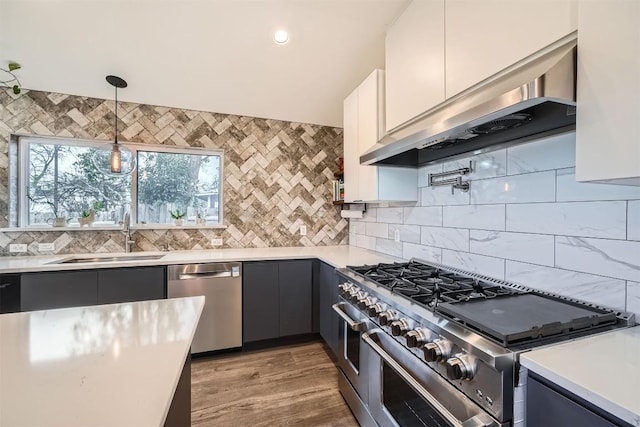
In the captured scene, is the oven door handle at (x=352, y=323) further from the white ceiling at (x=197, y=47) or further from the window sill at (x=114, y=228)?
the white ceiling at (x=197, y=47)

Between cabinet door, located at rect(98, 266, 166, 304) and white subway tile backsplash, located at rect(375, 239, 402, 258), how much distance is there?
202 cm

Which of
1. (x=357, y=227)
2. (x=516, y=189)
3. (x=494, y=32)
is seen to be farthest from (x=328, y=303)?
(x=494, y=32)

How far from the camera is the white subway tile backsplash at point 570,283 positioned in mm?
1104

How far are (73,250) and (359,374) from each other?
2.90 meters

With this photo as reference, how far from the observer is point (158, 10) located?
206 cm

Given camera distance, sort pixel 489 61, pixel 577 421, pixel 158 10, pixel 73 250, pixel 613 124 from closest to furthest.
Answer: pixel 577 421 → pixel 613 124 → pixel 489 61 → pixel 158 10 → pixel 73 250

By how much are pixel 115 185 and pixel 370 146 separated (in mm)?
2659

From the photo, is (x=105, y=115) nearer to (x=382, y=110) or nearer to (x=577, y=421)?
(x=382, y=110)

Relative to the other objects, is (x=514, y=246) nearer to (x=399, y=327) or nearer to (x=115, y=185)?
(x=399, y=327)

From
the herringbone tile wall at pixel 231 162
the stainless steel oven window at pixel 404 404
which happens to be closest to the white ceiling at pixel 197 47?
the herringbone tile wall at pixel 231 162

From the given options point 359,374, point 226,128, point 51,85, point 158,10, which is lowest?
point 359,374

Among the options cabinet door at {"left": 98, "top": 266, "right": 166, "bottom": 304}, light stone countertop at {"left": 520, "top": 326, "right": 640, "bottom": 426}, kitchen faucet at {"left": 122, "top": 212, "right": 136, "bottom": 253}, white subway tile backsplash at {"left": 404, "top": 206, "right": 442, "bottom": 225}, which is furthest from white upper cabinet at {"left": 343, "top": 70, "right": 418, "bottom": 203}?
kitchen faucet at {"left": 122, "top": 212, "right": 136, "bottom": 253}

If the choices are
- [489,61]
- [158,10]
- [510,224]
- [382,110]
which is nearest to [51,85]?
[158,10]

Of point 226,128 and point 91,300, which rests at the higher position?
point 226,128
